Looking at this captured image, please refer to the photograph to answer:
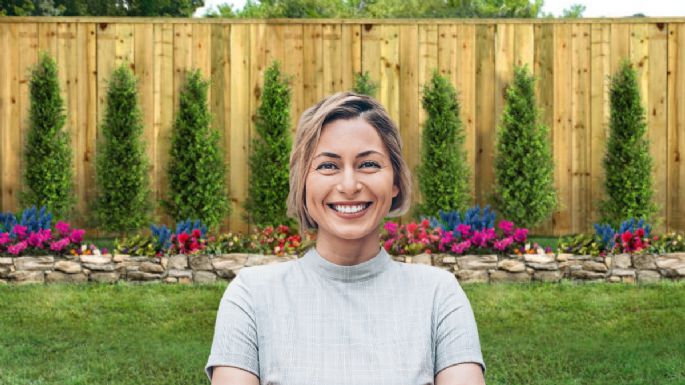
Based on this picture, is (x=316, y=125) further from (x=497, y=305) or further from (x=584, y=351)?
(x=497, y=305)

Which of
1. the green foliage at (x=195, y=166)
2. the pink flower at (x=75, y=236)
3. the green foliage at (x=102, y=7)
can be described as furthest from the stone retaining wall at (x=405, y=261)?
the green foliage at (x=102, y=7)

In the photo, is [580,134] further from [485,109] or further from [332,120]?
[332,120]

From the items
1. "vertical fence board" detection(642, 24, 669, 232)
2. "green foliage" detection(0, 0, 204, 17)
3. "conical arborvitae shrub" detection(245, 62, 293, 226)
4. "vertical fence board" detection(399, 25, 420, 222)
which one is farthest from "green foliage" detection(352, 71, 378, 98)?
"green foliage" detection(0, 0, 204, 17)

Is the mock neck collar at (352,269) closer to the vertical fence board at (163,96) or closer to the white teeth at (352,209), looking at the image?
the white teeth at (352,209)

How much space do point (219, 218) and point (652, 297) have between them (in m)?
5.09

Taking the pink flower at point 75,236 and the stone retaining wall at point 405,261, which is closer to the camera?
the stone retaining wall at point 405,261

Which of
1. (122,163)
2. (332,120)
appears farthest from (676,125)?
(332,120)

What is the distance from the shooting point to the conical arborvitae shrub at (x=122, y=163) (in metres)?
9.60

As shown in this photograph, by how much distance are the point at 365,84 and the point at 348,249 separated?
8301 millimetres

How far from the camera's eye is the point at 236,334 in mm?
1581

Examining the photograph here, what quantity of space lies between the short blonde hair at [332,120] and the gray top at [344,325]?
0.54ft

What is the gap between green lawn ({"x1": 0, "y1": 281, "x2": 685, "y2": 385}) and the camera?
5301mm

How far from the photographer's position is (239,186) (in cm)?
1015

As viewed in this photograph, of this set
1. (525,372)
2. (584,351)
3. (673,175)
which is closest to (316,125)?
(525,372)
